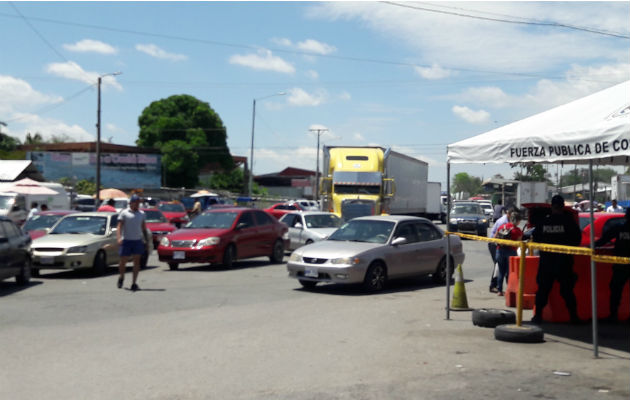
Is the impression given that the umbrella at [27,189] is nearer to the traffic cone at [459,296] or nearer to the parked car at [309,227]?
the parked car at [309,227]

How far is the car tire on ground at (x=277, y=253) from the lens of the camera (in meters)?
21.1

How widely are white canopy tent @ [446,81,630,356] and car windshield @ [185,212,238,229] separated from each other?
32.2ft

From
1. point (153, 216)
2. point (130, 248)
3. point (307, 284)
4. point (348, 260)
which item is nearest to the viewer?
point (348, 260)

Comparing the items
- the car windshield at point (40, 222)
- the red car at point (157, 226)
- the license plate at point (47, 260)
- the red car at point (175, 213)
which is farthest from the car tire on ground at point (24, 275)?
the red car at point (175, 213)

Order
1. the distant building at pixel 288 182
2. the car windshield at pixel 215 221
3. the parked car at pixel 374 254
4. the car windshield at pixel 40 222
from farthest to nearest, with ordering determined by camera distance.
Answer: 1. the distant building at pixel 288 182
2. the car windshield at pixel 40 222
3. the car windshield at pixel 215 221
4. the parked car at pixel 374 254

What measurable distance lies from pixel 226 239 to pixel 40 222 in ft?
19.3

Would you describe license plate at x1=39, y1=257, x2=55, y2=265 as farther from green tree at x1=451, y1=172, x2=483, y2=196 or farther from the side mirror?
green tree at x1=451, y1=172, x2=483, y2=196

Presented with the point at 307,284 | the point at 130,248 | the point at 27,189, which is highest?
the point at 27,189

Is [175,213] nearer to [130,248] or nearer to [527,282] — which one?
[130,248]

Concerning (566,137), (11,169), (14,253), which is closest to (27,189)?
(11,169)

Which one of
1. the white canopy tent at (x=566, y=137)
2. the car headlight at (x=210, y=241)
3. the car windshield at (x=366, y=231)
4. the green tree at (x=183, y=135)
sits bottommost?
the car headlight at (x=210, y=241)

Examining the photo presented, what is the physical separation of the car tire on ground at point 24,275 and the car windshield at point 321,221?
9.70 metres

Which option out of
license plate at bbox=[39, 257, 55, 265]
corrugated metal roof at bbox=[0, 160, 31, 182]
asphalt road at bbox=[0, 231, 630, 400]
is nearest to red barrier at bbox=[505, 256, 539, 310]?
asphalt road at bbox=[0, 231, 630, 400]

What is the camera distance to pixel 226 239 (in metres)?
19.1
